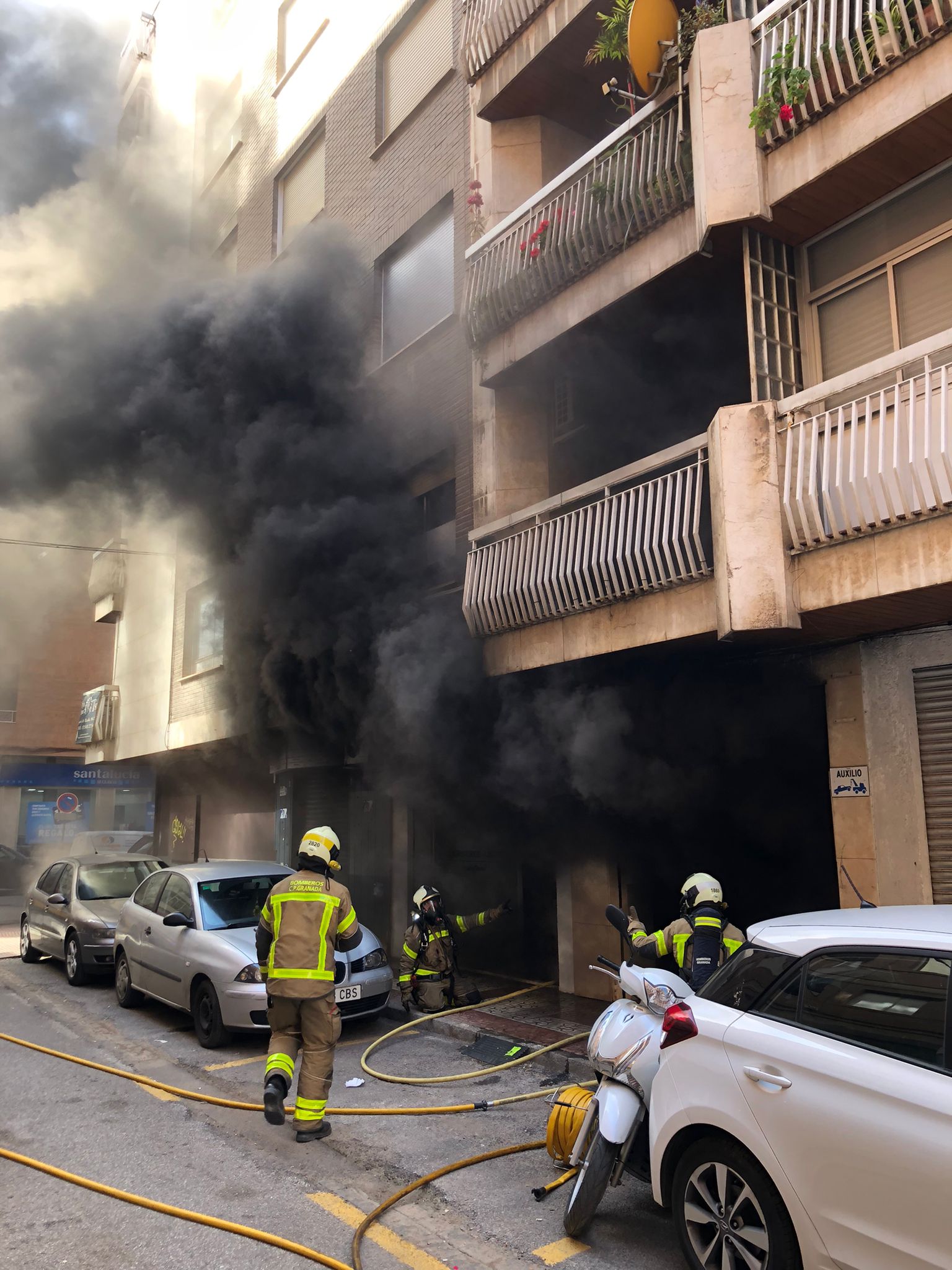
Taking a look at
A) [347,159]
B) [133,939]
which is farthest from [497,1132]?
[347,159]

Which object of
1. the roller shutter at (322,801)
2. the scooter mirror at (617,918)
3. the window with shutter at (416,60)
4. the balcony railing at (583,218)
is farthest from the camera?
the roller shutter at (322,801)

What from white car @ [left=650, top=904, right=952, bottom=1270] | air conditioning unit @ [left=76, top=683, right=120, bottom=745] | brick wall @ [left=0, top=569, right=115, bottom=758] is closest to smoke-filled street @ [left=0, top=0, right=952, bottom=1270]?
white car @ [left=650, top=904, right=952, bottom=1270]

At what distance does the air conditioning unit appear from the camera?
69.1ft

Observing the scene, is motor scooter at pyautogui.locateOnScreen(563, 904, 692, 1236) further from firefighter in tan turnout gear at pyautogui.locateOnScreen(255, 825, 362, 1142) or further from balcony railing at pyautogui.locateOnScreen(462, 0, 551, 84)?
balcony railing at pyautogui.locateOnScreen(462, 0, 551, 84)

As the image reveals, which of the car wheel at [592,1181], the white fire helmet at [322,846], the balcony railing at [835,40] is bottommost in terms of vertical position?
the car wheel at [592,1181]

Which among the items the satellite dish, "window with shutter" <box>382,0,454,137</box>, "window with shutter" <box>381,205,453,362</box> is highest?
"window with shutter" <box>382,0,454,137</box>

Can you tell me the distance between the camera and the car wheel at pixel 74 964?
32.4ft

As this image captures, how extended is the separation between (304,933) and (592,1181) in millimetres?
1880

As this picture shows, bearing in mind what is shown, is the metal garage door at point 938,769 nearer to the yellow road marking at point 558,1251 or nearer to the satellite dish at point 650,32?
the yellow road marking at point 558,1251

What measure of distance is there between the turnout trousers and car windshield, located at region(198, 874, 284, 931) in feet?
9.81

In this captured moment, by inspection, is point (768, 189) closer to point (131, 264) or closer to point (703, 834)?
point (703, 834)

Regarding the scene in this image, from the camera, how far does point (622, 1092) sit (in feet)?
12.4

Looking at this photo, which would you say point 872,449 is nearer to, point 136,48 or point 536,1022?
point 536,1022

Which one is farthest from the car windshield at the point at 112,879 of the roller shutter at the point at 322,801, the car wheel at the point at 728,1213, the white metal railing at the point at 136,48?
the white metal railing at the point at 136,48
